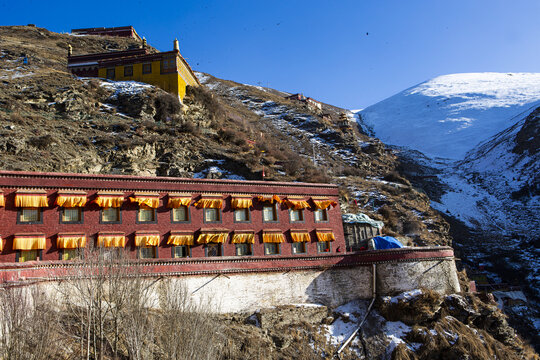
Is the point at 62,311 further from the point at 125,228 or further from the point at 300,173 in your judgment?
the point at 300,173

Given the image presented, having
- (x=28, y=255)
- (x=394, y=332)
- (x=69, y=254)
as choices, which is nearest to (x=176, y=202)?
(x=69, y=254)

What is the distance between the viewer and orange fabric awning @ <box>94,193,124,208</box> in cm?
2867

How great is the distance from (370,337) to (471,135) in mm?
122473

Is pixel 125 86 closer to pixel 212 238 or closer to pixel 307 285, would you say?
pixel 212 238

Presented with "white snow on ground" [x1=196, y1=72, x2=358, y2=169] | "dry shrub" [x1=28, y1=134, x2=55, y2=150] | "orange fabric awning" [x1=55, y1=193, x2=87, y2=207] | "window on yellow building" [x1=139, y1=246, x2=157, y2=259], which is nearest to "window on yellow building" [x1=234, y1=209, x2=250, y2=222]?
"window on yellow building" [x1=139, y1=246, x2=157, y2=259]

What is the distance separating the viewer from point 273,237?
33.4 m

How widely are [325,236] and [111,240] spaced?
15897mm

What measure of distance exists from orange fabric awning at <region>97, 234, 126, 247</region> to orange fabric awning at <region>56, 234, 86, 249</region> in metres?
1.02

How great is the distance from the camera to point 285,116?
372 feet

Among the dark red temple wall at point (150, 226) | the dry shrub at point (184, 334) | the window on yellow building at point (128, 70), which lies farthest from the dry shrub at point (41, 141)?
the dry shrub at point (184, 334)

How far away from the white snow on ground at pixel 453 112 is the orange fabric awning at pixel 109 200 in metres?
112

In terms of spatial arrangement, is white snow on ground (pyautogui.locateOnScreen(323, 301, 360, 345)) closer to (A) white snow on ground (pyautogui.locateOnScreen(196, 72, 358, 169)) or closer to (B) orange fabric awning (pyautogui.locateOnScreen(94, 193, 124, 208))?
(B) orange fabric awning (pyautogui.locateOnScreen(94, 193, 124, 208))

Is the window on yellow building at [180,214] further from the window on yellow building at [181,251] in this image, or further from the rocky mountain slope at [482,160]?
the rocky mountain slope at [482,160]

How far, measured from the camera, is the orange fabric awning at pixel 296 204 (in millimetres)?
34469
